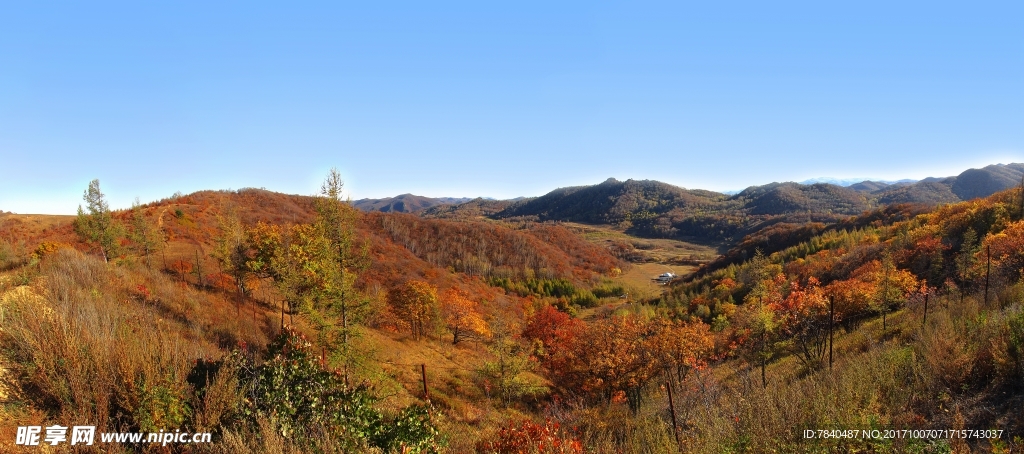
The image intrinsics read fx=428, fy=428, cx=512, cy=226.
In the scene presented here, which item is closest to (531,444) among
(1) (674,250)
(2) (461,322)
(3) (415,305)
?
(3) (415,305)

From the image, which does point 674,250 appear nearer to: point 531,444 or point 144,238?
point 144,238

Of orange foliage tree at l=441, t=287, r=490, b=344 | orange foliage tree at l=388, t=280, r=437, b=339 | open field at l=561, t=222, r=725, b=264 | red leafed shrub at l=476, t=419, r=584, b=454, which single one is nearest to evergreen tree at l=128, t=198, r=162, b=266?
orange foliage tree at l=388, t=280, r=437, b=339

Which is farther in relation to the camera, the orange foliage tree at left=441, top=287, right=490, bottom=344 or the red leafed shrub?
the orange foliage tree at left=441, top=287, right=490, bottom=344

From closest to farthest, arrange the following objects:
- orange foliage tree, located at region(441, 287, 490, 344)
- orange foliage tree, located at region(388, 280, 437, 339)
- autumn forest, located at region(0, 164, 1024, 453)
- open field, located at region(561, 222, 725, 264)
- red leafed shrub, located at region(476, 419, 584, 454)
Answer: autumn forest, located at region(0, 164, 1024, 453), red leafed shrub, located at region(476, 419, 584, 454), orange foliage tree, located at region(388, 280, 437, 339), orange foliage tree, located at region(441, 287, 490, 344), open field, located at region(561, 222, 725, 264)

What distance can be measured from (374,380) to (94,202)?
3296 cm

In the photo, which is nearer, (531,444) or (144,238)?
(531,444)

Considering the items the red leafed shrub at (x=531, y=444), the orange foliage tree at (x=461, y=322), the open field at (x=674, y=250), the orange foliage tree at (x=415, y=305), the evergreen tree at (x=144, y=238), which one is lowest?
the open field at (x=674, y=250)

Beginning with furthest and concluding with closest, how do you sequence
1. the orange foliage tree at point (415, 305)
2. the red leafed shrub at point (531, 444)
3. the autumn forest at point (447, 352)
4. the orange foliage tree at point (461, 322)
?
the orange foliage tree at point (461, 322) < the orange foliage tree at point (415, 305) < the red leafed shrub at point (531, 444) < the autumn forest at point (447, 352)

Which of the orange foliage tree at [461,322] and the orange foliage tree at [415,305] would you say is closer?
the orange foliage tree at [415,305]

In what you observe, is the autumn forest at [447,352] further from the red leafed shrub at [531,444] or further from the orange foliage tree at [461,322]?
the orange foliage tree at [461,322]

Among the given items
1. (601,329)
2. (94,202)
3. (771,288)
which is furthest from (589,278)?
(94,202)

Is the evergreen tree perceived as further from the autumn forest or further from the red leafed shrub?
the red leafed shrub

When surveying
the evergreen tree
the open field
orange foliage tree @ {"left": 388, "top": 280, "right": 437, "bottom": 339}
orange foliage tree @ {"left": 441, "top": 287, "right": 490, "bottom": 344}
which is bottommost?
the open field

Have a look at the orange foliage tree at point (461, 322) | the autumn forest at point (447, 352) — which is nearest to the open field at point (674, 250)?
the autumn forest at point (447, 352)
